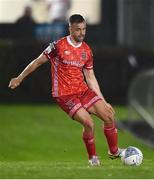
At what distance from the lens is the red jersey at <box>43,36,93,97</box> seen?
1573cm

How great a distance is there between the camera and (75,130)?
87.8 ft

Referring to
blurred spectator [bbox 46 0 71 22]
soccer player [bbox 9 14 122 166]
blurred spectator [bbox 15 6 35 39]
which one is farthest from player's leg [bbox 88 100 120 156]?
blurred spectator [bbox 46 0 71 22]

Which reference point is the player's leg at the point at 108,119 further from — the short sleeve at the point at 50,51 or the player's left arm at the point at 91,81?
the short sleeve at the point at 50,51

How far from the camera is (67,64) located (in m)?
15.7

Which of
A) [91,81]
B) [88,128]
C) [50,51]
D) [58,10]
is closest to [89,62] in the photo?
[91,81]

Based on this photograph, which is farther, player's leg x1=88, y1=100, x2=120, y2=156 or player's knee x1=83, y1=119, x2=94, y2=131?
player's leg x1=88, y1=100, x2=120, y2=156

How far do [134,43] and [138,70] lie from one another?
1.65 meters

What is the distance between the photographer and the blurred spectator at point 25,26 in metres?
30.5

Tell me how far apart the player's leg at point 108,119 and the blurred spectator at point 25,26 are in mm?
14588

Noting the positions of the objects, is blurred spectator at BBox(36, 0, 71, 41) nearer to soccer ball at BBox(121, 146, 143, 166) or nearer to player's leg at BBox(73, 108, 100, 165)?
player's leg at BBox(73, 108, 100, 165)

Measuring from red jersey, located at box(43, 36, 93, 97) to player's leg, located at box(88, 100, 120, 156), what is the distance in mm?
331

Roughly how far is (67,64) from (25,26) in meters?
14.9

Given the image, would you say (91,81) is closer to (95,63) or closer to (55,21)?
(95,63)

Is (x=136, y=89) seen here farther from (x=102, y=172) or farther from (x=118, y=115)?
(x=102, y=172)
